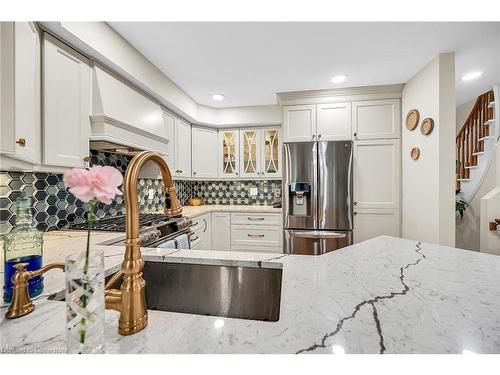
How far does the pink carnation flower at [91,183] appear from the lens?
357 millimetres

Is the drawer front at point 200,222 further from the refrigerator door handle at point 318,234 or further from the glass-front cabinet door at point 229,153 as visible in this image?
the refrigerator door handle at point 318,234

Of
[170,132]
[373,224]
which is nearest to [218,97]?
[170,132]

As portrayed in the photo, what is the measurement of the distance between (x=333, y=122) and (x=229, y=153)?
1.50 m

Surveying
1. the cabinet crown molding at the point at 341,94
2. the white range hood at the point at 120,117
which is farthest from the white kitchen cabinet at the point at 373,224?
the white range hood at the point at 120,117

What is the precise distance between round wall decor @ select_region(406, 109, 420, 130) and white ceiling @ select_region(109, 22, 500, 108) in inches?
15.2

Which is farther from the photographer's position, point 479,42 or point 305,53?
point 305,53

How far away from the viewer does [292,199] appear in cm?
290

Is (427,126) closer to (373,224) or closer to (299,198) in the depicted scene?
(373,224)

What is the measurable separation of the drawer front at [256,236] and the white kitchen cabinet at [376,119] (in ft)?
5.12

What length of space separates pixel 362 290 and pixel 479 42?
2516mm

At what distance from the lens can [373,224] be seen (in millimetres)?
2781
